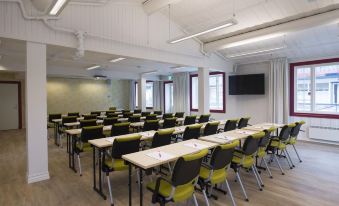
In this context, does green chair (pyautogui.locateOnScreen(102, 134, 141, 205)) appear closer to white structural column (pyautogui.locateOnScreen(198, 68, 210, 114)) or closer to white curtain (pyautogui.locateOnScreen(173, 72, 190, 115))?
white structural column (pyautogui.locateOnScreen(198, 68, 210, 114))

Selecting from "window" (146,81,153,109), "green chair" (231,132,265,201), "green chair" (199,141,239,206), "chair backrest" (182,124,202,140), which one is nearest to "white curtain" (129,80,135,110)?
"window" (146,81,153,109)

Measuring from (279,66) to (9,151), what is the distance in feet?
29.7

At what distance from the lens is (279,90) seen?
295 inches

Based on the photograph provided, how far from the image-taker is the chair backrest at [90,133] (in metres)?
4.23

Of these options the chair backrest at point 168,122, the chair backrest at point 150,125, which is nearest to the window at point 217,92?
the chair backrest at point 168,122

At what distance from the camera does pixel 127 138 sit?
126 inches

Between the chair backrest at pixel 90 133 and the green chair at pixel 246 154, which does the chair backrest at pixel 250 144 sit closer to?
the green chair at pixel 246 154

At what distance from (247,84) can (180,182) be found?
701 cm


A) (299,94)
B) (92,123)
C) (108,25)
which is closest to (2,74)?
→ (92,123)

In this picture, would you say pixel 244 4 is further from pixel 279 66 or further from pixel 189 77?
pixel 189 77

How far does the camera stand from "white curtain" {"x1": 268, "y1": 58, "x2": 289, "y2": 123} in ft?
24.3

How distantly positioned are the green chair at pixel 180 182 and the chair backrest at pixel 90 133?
237 cm

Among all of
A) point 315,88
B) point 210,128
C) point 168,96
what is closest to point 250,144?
point 210,128

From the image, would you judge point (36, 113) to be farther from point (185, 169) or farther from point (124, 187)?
point (185, 169)
